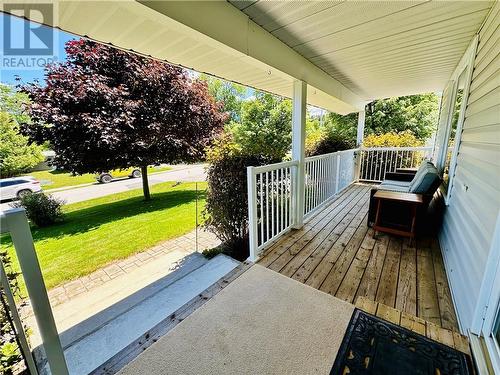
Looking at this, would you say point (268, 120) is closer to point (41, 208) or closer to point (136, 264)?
point (136, 264)

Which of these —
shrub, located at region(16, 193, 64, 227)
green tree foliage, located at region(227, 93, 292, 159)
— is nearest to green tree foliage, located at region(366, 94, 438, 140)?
green tree foliage, located at region(227, 93, 292, 159)

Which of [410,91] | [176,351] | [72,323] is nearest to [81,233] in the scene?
[72,323]

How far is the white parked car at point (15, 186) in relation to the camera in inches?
360

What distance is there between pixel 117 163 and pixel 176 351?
19.9ft

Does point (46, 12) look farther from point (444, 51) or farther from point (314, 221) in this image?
point (444, 51)

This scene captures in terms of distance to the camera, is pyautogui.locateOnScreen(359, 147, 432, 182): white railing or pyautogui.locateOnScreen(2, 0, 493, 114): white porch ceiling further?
pyautogui.locateOnScreen(359, 147, 432, 182): white railing

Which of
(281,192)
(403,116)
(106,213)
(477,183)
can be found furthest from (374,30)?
(403,116)

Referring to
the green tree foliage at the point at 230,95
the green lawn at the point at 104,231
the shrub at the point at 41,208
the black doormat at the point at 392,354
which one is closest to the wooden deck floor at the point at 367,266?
the black doormat at the point at 392,354

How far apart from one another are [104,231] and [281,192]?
4758 millimetres

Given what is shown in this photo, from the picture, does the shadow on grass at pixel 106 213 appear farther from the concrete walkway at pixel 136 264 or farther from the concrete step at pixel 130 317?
the concrete step at pixel 130 317

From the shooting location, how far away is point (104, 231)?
5.44 metres

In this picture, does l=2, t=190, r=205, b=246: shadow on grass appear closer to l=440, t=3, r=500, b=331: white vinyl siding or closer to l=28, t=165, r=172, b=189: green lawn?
l=28, t=165, r=172, b=189: green lawn

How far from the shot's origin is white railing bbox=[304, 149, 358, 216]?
150 inches

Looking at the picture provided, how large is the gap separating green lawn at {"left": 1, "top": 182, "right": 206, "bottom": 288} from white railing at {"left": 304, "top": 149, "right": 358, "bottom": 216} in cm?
293
